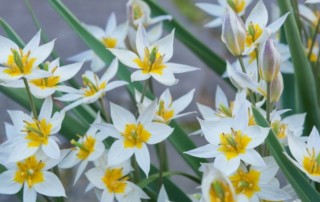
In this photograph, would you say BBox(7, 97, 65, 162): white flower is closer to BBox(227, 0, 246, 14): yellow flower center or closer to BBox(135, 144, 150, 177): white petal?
BBox(135, 144, 150, 177): white petal

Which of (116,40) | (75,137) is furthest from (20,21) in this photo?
(75,137)

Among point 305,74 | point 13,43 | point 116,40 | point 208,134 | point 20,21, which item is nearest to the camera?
point 208,134

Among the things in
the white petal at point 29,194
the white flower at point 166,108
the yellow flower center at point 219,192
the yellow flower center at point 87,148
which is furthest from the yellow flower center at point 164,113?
the yellow flower center at point 219,192

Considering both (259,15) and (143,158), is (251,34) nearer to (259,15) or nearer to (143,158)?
(259,15)

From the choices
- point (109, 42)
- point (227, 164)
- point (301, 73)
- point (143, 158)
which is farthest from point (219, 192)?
point (109, 42)

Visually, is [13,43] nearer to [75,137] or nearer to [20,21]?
[75,137]

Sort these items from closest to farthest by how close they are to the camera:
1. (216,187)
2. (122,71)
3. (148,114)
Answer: (216,187)
(148,114)
(122,71)
